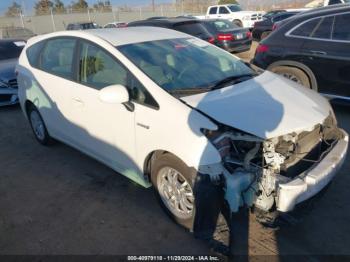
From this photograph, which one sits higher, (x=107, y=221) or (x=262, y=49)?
(x=262, y=49)

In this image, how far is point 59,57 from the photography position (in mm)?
4309

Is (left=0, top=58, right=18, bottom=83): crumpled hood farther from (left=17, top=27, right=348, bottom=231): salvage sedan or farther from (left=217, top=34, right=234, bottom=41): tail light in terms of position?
(left=217, top=34, right=234, bottom=41): tail light

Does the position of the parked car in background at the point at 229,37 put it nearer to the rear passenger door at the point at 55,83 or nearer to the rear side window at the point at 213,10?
the rear passenger door at the point at 55,83

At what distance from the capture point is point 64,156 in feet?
16.0

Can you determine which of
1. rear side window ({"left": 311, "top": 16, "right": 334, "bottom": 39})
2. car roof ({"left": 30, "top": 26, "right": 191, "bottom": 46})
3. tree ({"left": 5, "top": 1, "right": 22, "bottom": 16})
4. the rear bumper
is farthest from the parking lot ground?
tree ({"left": 5, "top": 1, "right": 22, "bottom": 16})

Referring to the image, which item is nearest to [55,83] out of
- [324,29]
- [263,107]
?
[263,107]

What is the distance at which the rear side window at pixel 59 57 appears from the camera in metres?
4.05

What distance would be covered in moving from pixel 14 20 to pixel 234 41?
2801cm

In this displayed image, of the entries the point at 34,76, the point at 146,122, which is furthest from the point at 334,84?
the point at 34,76

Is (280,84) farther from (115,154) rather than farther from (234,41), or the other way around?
(234,41)

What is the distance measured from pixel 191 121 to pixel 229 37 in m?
9.27

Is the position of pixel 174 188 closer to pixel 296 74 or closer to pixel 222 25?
pixel 296 74

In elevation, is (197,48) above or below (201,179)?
above

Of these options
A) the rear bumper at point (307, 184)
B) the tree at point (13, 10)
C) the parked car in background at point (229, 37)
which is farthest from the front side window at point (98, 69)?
the tree at point (13, 10)
